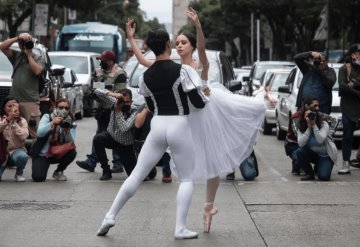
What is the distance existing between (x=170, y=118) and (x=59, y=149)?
17.4ft

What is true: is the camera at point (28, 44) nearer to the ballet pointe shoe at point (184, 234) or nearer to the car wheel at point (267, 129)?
the ballet pointe shoe at point (184, 234)

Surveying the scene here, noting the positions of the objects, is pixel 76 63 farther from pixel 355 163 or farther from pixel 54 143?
pixel 54 143

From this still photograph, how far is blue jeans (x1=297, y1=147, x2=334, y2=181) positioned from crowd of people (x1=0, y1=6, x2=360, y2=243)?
0.05 ft

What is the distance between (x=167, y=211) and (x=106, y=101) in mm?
3595

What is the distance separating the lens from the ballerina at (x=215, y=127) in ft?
32.2

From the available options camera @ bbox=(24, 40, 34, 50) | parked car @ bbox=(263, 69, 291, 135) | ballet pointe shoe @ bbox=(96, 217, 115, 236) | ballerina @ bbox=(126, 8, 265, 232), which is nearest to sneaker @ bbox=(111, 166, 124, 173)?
camera @ bbox=(24, 40, 34, 50)

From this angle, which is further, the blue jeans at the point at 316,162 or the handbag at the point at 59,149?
the blue jeans at the point at 316,162

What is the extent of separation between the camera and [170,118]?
31.0ft

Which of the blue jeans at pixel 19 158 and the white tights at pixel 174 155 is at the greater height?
the white tights at pixel 174 155

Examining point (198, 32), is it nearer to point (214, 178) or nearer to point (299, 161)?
point (214, 178)

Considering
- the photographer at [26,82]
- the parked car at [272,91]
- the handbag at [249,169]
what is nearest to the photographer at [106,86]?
the photographer at [26,82]

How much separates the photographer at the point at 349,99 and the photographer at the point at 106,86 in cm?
336

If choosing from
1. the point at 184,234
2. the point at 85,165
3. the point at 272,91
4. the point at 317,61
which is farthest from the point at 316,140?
the point at 272,91

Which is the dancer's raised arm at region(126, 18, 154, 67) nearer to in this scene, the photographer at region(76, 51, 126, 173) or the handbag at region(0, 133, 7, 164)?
the handbag at region(0, 133, 7, 164)
